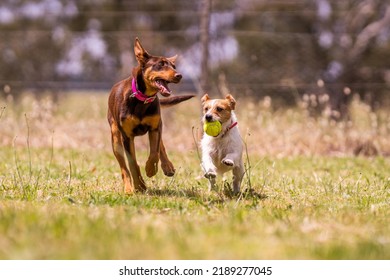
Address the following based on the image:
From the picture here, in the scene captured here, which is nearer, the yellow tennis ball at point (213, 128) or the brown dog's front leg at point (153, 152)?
the brown dog's front leg at point (153, 152)

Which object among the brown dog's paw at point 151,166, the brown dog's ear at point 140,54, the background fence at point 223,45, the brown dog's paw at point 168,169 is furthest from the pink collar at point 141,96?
the background fence at point 223,45

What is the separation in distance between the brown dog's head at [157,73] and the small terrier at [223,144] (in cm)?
47

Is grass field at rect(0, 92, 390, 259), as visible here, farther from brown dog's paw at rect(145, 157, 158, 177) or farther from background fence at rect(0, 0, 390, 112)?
background fence at rect(0, 0, 390, 112)

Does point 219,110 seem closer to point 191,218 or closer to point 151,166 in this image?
point 151,166

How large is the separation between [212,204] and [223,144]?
920 mm

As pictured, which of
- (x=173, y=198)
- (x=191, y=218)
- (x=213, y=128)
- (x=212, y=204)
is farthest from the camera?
(x=213, y=128)

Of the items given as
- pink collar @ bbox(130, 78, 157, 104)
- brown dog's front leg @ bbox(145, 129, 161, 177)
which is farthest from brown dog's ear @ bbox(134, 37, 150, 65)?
brown dog's front leg @ bbox(145, 129, 161, 177)

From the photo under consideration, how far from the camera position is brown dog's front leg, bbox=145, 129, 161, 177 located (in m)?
5.06

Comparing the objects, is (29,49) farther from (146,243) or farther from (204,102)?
A: (146,243)

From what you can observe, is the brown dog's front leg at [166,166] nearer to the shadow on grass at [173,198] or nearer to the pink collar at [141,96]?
the shadow on grass at [173,198]

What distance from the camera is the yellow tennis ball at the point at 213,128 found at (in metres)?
5.17

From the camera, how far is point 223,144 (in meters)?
5.29

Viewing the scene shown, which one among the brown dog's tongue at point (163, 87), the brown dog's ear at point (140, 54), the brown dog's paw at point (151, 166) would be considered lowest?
the brown dog's paw at point (151, 166)

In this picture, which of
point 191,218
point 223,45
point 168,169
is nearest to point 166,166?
point 168,169
